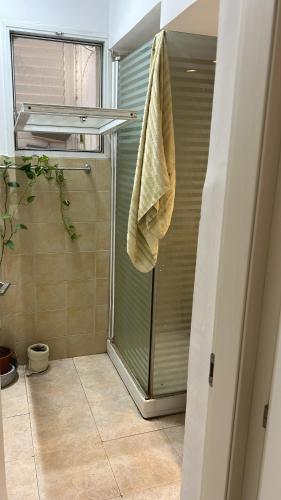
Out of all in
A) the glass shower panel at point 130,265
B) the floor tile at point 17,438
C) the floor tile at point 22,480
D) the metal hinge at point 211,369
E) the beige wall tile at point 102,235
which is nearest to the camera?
the metal hinge at point 211,369

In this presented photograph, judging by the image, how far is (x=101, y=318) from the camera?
2.89 meters

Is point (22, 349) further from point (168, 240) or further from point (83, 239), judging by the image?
point (168, 240)

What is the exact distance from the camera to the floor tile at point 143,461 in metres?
1.81

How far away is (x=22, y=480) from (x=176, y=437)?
2.65ft

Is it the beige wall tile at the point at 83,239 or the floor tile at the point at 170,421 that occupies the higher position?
the beige wall tile at the point at 83,239

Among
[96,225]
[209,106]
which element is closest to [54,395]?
[96,225]

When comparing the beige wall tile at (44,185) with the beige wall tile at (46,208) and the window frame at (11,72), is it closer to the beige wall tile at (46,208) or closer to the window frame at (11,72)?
Answer: the beige wall tile at (46,208)

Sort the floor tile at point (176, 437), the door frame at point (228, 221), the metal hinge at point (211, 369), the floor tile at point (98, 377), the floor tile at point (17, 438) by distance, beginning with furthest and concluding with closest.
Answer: the floor tile at point (98, 377) < the floor tile at point (176, 437) < the floor tile at point (17, 438) < the metal hinge at point (211, 369) < the door frame at point (228, 221)

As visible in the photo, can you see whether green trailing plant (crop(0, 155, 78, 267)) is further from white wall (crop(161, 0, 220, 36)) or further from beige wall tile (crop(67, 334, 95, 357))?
white wall (crop(161, 0, 220, 36))

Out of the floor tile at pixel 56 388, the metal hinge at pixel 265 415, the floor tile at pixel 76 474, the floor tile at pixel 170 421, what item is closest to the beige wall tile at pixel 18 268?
the floor tile at pixel 56 388

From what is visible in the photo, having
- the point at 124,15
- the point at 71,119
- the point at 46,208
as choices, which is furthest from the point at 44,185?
the point at 124,15

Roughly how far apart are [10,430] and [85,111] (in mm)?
1695

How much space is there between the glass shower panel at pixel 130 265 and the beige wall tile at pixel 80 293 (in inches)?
7.3

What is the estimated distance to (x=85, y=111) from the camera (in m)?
1.75
